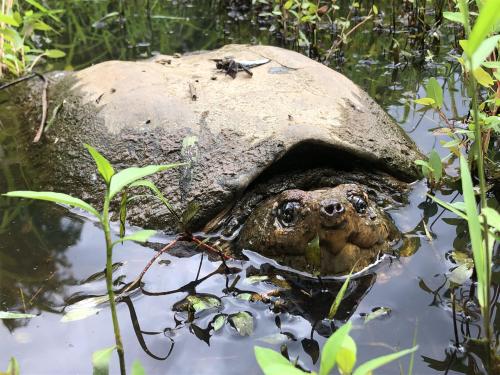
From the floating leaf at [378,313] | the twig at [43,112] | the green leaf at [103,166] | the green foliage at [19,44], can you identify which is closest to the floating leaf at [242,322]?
the floating leaf at [378,313]

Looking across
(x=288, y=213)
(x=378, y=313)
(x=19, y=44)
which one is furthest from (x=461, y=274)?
(x=19, y=44)

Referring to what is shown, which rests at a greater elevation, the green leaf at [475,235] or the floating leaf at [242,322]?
the green leaf at [475,235]

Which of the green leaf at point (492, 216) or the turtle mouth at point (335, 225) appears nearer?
the green leaf at point (492, 216)

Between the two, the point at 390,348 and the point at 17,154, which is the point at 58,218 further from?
the point at 390,348

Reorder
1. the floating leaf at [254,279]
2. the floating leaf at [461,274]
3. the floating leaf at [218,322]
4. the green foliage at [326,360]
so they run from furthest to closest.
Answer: the floating leaf at [254,279]
the floating leaf at [461,274]
the floating leaf at [218,322]
the green foliage at [326,360]

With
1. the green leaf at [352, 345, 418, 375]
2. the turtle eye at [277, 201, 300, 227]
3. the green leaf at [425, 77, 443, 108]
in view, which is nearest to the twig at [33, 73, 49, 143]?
the turtle eye at [277, 201, 300, 227]

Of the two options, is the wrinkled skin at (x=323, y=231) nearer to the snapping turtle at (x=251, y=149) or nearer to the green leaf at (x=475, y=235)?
the snapping turtle at (x=251, y=149)

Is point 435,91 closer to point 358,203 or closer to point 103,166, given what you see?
point 358,203

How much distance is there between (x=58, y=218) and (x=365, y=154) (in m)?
1.36

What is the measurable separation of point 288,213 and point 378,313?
50cm

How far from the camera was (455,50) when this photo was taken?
4.14 metres

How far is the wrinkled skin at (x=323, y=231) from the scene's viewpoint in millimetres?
1873

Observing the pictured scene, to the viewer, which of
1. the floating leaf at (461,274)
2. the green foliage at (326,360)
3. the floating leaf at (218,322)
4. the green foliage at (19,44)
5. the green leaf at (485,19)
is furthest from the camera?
the green foliage at (19,44)

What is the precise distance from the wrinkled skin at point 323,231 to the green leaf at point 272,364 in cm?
80
